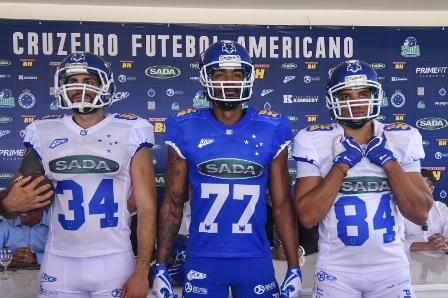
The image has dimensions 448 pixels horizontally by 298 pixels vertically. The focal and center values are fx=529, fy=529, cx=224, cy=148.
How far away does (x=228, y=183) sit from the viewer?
2100 mm

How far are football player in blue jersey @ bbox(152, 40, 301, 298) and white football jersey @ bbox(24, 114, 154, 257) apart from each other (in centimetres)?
18

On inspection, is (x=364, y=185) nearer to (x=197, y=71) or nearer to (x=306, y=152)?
(x=306, y=152)

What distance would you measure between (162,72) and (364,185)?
3.53 meters

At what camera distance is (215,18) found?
543cm

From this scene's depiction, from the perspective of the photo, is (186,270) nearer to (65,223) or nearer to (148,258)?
(148,258)

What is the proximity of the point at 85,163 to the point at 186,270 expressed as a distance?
23.1 inches

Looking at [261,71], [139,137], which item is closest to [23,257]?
[139,137]

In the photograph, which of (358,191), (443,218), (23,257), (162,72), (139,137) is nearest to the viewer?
(358,191)

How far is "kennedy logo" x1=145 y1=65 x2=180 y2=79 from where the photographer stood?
529cm

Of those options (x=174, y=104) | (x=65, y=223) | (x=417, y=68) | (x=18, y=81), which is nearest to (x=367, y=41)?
(x=417, y=68)

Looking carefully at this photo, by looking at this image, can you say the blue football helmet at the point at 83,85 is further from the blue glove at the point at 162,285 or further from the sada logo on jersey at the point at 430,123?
the sada logo on jersey at the point at 430,123

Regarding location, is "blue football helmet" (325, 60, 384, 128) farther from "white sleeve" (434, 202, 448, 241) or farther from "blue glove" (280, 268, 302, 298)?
"white sleeve" (434, 202, 448, 241)

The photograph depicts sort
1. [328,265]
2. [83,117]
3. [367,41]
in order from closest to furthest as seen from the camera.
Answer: [328,265], [83,117], [367,41]

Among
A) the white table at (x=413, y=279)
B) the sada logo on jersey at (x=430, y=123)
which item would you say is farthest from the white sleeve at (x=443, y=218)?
the sada logo on jersey at (x=430, y=123)
